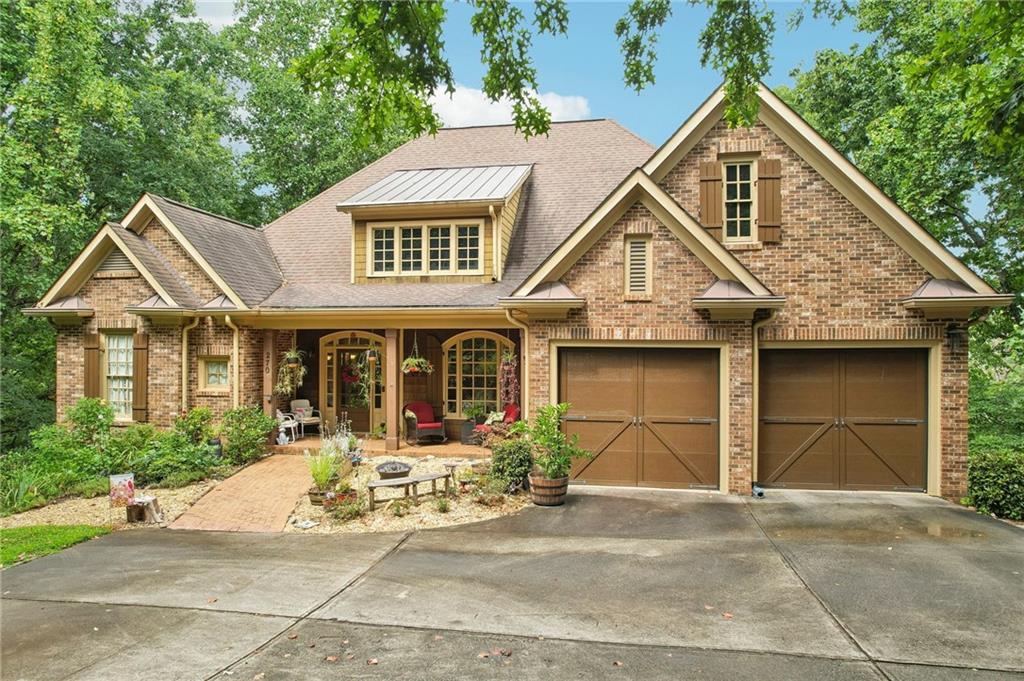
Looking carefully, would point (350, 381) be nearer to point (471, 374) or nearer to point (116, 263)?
point (471, 374)

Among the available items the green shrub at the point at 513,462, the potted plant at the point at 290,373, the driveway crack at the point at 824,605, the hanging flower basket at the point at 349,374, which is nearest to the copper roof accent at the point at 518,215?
the potted plant at the point at 290,373

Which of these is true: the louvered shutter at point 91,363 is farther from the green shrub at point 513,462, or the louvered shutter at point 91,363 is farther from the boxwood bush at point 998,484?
the boxwood bush at point 998,484

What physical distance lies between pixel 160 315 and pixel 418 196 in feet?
20.1

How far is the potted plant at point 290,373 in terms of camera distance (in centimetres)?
1362

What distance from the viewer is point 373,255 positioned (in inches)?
552

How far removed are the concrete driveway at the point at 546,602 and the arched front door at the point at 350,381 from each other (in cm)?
633

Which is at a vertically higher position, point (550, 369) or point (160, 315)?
point (160, 315)

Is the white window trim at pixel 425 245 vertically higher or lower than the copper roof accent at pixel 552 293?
higher

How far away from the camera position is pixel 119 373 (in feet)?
43.3

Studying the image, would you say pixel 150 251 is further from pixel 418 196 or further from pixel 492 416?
pixel 492 416

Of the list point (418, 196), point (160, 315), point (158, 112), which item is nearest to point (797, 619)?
point (418, 196)

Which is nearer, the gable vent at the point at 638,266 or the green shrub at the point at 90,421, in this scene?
the gable vent at the point at 638,266

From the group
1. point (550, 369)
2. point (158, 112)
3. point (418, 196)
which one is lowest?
point (550, 369)

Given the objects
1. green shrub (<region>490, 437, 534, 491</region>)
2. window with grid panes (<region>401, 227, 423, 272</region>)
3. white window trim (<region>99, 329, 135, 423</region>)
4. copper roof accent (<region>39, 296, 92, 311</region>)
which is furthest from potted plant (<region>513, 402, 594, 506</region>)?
copper roof accent (<region>39, 296, 92, 311</region>)
